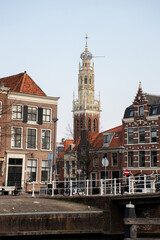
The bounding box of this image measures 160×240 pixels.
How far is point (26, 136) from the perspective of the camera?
38.0m

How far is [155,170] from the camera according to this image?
45562mm

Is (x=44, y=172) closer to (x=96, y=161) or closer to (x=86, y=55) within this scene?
(x=96, y=161)

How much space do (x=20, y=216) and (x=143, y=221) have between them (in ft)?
32.9

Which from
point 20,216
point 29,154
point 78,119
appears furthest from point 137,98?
point 78,119

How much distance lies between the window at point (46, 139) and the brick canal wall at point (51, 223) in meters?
16.9

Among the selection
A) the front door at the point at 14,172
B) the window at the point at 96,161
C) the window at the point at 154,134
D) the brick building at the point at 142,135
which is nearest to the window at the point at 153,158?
the brick building at the point at 142,135

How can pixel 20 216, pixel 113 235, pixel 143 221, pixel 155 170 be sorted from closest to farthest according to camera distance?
pixel 143 221, pixel 20 216, pixel 113 235, pixel 155 170

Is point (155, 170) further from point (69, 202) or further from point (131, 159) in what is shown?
point (69, 202)

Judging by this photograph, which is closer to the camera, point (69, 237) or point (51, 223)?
point (51, 223)

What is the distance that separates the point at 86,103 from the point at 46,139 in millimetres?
75032

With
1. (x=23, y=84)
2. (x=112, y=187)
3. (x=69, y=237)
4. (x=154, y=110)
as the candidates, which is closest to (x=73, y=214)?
(x=69, y=237)

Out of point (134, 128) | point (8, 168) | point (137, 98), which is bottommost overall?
point (8, 168)

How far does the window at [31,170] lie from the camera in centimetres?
3733

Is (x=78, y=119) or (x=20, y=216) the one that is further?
(x=78, y=119)
